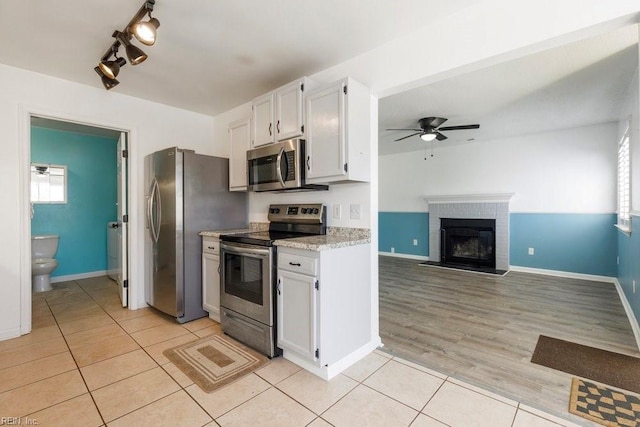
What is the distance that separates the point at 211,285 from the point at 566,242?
5.45 metres

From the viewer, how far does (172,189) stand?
2941 mm

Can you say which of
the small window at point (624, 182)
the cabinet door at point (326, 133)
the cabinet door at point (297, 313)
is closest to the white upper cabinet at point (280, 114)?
the cabinet door at point (326, 133)

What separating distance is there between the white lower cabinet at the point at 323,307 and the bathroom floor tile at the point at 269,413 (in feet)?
1.07

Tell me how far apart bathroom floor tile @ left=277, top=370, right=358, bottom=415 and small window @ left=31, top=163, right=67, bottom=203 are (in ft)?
15.5

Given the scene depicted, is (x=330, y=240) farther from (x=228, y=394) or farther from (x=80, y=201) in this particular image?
(x=80, y=201)

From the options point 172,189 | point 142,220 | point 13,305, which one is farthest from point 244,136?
point 13,305

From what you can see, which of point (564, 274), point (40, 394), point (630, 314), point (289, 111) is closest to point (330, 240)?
point (289, 111)

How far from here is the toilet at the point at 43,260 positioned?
393cm

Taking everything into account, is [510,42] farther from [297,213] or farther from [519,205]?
[519,205]

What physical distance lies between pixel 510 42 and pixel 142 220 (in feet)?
12.4

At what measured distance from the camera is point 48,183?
4.41 meters

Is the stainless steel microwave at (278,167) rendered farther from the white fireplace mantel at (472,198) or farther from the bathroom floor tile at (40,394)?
the white fireplace mantel at (472,198)

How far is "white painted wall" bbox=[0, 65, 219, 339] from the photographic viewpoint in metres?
2.64

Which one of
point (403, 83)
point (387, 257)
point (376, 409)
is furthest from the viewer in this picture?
point (387, 257)
